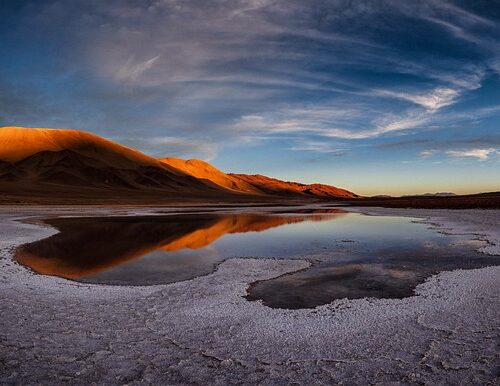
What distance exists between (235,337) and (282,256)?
337 inches

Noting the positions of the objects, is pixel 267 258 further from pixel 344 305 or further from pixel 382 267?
pixel 344 305

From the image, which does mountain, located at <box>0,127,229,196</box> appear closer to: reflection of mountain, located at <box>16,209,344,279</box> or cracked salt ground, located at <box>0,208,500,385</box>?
reflection of mountain, located at <box>16,209,344,279</box>

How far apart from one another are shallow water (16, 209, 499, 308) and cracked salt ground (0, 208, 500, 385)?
2.95 ft

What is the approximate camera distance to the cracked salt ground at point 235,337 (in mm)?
5219

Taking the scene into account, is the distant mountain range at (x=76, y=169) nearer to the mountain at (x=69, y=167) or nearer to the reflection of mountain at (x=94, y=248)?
the mountain at (x=69, y=167)

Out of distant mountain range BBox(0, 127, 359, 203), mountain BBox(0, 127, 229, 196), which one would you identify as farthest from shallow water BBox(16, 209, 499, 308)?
mountain BBox(0, 127, 229, 196)

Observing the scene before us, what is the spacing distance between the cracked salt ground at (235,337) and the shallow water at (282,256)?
0.90m

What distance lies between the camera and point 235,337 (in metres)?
6.54

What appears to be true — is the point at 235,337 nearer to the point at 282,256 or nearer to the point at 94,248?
the point at 282,256

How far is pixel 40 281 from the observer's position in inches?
418

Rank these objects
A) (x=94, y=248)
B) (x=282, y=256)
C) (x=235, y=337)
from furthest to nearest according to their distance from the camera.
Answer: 1. (x=94, y=248)
2. (x=282, y=256)
3. (x=235, y=337)

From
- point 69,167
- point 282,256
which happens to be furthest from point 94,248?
point 69,167

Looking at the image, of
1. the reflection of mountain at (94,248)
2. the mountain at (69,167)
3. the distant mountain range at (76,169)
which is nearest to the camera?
the reflection of mountain at (94,248)

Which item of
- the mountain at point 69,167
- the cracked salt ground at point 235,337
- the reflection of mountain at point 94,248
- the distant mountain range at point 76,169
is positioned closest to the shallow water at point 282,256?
the reflection of mountain at point 94,248
